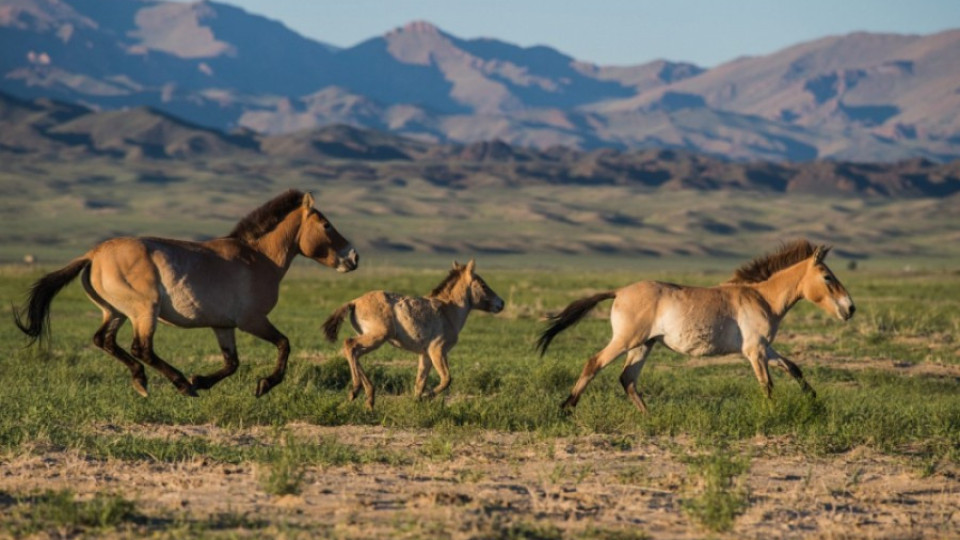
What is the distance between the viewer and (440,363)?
14.0 metres

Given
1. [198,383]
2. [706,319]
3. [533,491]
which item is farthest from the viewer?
[198,383]

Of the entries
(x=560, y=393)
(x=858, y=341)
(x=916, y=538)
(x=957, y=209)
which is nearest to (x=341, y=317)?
(x=560, y=393)

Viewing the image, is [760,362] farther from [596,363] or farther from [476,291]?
[476,291]

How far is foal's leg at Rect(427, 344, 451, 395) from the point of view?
1393 centimetres

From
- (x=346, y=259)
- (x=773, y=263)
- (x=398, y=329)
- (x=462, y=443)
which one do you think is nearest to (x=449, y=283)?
(x=398, y=329)

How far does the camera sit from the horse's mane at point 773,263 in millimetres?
13953

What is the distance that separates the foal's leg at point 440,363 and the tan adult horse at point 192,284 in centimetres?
A: 142

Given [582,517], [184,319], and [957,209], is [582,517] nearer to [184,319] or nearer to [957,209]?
[184,319]

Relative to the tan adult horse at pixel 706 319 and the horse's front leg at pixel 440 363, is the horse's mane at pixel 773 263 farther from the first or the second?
the horse's front leg at pixel 440 363

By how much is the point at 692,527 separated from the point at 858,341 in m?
16.4

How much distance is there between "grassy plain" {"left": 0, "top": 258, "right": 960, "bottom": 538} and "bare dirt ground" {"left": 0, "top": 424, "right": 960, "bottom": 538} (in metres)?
0.02

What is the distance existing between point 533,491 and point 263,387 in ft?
15.1

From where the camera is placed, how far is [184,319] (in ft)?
42.5

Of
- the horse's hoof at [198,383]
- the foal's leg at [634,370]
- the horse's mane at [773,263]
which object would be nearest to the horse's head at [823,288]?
the horse's mane at [773,263]
